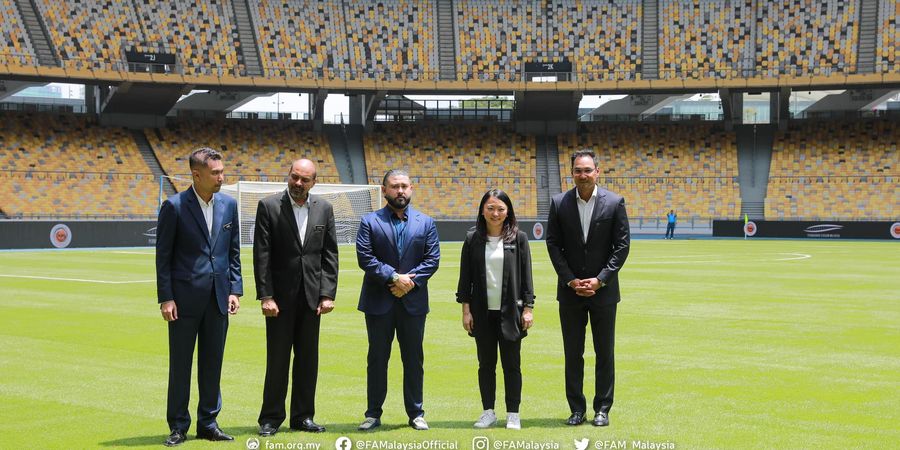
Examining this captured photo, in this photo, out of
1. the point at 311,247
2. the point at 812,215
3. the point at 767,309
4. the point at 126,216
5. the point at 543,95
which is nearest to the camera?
the point at 311,247

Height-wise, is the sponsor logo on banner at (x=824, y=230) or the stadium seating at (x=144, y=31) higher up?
the stadium seating at (x=144, y=31)

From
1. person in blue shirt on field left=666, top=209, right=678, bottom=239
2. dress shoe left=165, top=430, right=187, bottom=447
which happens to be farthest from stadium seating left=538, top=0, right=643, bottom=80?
dress shoe left=165, top=430, right=187, bottom=447

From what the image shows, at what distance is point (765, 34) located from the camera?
2530 inches

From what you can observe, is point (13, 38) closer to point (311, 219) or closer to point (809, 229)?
point (809, 229)

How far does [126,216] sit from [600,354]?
48132 millimetres

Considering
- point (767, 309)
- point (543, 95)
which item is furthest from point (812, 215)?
point (767, 309)

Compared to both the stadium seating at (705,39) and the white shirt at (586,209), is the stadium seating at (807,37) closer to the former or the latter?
the stadium seating at (705,39)

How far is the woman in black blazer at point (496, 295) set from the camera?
26.9 ft

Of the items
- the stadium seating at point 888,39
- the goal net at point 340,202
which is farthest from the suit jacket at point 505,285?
the stadium seating at point 888,39

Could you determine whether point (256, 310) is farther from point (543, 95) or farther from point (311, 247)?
point (543, 95)

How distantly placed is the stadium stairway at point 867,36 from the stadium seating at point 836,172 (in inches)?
179

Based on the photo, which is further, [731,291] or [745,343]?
[731,291]

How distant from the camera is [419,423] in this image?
26.9 feet

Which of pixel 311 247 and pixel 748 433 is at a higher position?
pixel 311 247
